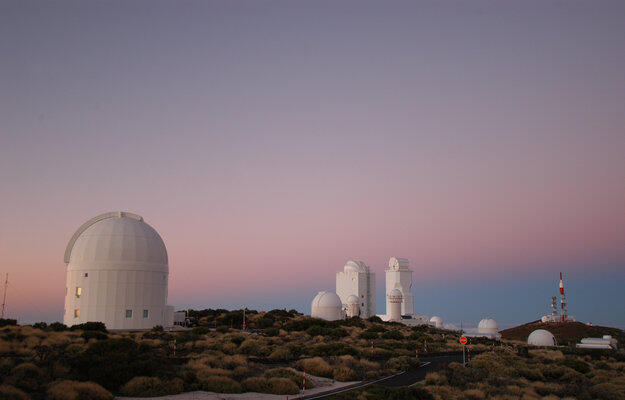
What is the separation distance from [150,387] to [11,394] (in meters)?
3.54

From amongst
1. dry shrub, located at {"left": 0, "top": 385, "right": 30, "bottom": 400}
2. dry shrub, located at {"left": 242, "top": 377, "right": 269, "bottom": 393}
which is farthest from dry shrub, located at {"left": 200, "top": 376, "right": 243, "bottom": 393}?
dry shrub, located at {"left": 0, "top": 385, "right": 30, "bottom": 400}

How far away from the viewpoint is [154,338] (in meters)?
27.2

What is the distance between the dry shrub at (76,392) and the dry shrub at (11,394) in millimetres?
610

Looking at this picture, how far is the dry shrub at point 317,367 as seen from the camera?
17.7 metres

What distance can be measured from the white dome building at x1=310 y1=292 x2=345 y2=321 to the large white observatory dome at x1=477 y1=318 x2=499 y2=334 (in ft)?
52.1

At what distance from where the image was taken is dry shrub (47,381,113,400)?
11.5m

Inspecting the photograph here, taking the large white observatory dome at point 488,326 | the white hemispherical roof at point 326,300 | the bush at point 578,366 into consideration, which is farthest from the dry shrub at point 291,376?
the large white observatory dome at point 488,326

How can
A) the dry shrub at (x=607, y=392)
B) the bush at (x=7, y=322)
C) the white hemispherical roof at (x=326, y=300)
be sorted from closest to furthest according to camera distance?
the dry shrub at (x=607, y=392) → the bush at (x=7, y=322) → the white hemispherical roof at (x=326, y=300)

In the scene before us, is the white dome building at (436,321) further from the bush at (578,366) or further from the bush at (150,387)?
the bush at (150,387)

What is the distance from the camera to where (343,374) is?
17.1 m

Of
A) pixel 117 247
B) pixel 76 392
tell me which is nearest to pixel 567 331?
pixel 117 247

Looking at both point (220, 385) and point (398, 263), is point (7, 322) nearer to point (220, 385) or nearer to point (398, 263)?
point (220, 385)

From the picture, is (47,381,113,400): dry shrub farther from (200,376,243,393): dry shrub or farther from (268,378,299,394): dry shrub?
(268,378,299,394): dry shrub

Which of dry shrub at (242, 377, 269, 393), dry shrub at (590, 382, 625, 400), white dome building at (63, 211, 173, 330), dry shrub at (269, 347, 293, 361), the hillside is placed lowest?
the hillside
